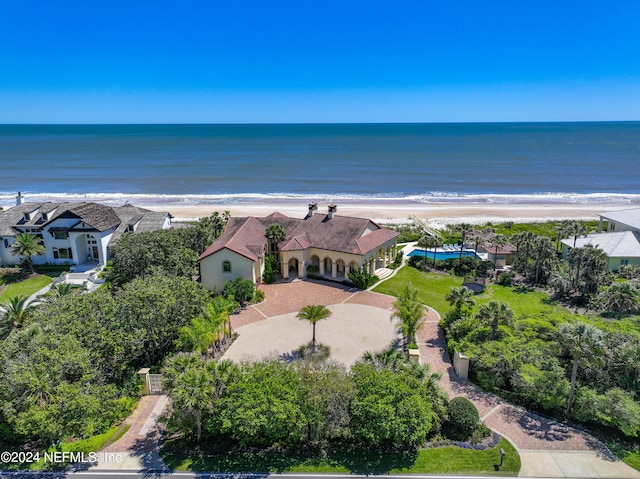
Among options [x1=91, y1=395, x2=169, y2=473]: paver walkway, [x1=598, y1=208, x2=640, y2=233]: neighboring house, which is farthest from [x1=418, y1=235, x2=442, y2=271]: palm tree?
[x1=91, y1=395, x2=169, y2=473]: paver walkway

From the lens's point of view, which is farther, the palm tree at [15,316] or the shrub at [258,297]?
the shrub at [258,297]

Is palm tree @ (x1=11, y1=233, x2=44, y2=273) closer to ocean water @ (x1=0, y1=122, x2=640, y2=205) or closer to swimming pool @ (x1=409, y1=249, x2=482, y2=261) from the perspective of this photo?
swimming pool @ (x1=409, y1=249, x2=482, y2=261)

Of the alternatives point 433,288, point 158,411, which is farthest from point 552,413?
point 158,411

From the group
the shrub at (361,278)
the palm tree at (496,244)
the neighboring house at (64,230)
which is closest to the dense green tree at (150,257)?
the neighboring house at (64,230)

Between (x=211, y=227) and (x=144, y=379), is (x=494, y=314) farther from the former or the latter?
(x=211, y=227)

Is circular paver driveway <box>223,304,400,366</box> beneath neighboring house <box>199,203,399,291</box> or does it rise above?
beneath

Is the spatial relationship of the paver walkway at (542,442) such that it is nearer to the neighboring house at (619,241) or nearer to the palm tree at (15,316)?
the neighboring house at (619,241)
